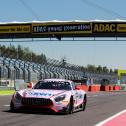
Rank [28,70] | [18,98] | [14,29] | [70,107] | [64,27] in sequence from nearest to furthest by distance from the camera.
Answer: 1. [18,98]
2. [70,107]
3. [64,27]
4. [14,29]
5. [28,70]

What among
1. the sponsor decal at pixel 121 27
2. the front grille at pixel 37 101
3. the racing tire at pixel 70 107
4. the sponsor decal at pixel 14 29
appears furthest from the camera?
the sponsor decal at pixel 14 29

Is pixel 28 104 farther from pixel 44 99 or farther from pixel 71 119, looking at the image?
pixel 71 119

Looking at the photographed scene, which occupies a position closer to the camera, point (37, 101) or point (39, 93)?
point (37, 101)

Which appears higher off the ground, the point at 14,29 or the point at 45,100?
the point at 14,29

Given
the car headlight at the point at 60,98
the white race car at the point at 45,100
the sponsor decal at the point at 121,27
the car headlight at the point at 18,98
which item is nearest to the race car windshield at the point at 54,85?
the white race car at the point at 45,100

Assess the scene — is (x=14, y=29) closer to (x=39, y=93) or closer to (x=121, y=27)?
(x=121, y=27)

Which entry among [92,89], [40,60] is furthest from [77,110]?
[92,89]

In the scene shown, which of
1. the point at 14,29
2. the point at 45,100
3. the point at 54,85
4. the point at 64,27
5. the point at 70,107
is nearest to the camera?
the point at 45,100

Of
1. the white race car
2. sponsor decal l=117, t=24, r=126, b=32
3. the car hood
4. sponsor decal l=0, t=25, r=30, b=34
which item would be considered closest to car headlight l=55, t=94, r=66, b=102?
the white race car

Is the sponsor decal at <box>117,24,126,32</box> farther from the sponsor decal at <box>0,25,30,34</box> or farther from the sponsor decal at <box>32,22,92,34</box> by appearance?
the sponsor decal at <box>0,25,30,34</box>

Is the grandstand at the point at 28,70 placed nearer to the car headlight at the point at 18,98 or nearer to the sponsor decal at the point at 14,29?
the sponsor decal at the point at 14,29

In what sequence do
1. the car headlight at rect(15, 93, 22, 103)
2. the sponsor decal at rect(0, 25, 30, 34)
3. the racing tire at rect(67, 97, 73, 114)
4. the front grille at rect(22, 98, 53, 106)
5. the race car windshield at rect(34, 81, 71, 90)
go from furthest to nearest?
the sponsor decal at rect(0, 25, 30, 34) → the race car windshield at rect(34, 81, 71, 90) → the racing tire at rect(67, 97, 73, 114) → the car headlight at rect(15, 93, 22, 103) → the front grille at rect(22, 98, 53, 106)

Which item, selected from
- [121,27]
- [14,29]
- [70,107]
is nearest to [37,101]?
[70,107]

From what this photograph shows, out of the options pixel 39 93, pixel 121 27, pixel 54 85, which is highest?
pixel 121 27
